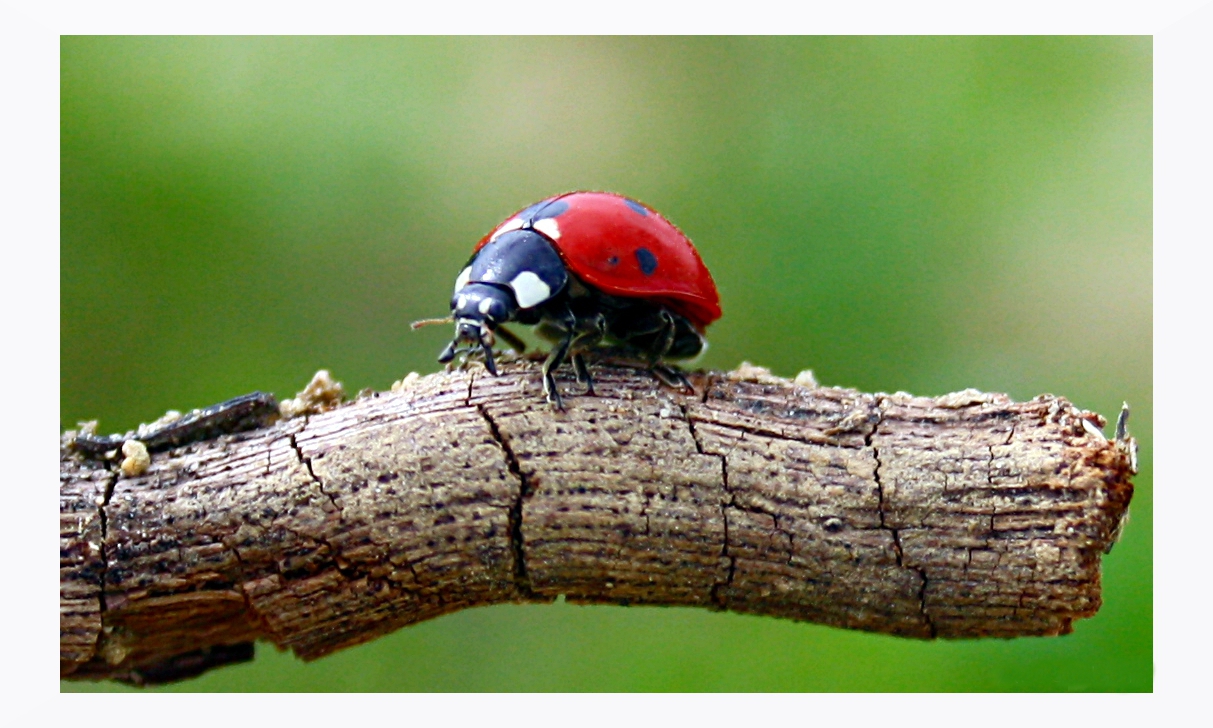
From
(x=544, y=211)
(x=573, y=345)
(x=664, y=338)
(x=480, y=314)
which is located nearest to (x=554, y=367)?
(x=573, y=345)

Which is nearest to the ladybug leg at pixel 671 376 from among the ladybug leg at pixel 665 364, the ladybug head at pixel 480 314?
the ladybug leg at pixel 665 364

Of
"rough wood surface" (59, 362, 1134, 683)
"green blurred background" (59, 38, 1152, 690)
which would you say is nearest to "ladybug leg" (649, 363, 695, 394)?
"rough wood surface" (59, 362, 1134, 683)

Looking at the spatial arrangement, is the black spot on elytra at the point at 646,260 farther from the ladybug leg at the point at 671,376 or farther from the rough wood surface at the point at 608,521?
the rough wood surface at the point at 608,521

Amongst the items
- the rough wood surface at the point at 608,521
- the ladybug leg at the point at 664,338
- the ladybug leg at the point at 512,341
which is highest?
the ladybug leg at the point at 512,341

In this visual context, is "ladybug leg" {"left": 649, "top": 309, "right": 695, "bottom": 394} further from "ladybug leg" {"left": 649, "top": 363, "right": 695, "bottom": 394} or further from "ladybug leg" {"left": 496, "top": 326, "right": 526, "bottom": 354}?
"ladybug leg" {"left": 496, "top": 326, "right": 526, "bottom": 354}

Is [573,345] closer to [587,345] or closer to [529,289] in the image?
[587,345]

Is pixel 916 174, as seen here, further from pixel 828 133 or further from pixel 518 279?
pixel 518 279
